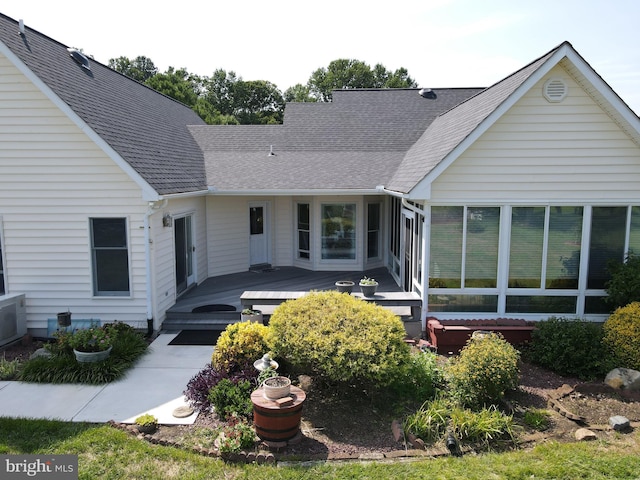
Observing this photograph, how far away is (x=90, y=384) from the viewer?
24.3 ft

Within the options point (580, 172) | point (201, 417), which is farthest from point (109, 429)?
point (580, 172)

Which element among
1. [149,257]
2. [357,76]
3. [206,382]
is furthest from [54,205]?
[357,76]

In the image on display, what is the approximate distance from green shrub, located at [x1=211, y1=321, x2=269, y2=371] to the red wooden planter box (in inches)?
139

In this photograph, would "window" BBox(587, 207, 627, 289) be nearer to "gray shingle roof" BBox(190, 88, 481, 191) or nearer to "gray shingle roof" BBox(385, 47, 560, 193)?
"gray shingle roof" BBox(385, 47, 560, 193)

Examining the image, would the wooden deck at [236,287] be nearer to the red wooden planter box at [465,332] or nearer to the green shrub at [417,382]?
the red wooden planter box at [465,332]

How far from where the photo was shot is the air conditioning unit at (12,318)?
29.3ft

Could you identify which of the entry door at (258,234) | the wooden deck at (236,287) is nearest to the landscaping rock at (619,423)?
the wooden deck at (236,287)

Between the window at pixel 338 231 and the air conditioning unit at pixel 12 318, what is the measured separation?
26.9 feet

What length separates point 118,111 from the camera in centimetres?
1088

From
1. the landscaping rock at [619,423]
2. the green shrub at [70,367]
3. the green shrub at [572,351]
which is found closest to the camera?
the landscaping rock at [619,423]

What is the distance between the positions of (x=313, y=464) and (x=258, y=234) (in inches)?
403

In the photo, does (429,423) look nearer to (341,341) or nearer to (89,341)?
(341,341)

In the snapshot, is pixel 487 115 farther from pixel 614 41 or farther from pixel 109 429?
pixel 109 429

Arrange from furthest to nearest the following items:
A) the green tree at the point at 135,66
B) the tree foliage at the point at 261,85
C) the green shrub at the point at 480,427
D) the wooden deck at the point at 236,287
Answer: the green tree at the point at 135,66 → the tree foliage at the point at 261,85 → the wooden deck at the point at 236,287 → the green shrub at the point at 480,427
